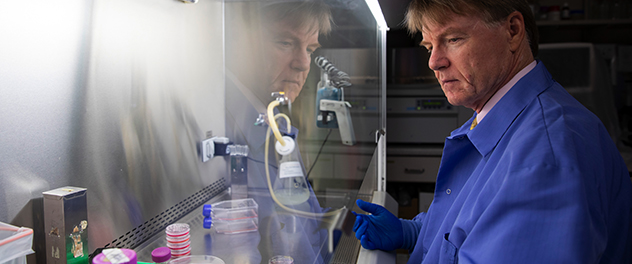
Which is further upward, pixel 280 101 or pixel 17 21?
pixel 17 21

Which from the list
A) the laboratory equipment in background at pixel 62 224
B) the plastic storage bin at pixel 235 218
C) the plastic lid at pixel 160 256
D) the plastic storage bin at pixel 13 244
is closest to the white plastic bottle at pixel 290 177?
the plastic storage bin at pixel 235 218

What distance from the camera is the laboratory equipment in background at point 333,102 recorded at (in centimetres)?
122

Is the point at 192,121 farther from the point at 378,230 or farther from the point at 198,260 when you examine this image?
the point at 378,230

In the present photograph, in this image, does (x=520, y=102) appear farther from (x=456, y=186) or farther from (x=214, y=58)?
(x=214, y=58)

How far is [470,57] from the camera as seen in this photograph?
0.88 metres

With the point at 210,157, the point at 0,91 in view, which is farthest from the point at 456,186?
the point at 0,91

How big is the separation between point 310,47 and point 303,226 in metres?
0.52

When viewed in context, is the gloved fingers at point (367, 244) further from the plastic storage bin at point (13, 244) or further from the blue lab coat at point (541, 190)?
the plastic storage bin at point (13, 244)

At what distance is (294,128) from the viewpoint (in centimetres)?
122

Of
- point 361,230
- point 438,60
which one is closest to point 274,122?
point 361,230

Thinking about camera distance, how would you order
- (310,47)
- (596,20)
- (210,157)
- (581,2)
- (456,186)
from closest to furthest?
(456,186) → (310,47) → (210,157) → (596,20) → (581,2)

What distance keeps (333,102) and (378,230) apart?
457 mm

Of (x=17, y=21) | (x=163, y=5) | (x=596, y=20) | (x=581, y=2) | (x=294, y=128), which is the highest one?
(x=581, y=2)

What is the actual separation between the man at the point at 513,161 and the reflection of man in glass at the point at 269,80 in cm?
30
